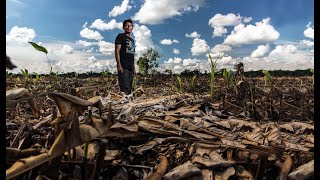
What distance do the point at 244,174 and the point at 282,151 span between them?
1.08 ft

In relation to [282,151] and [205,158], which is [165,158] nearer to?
[205,158]

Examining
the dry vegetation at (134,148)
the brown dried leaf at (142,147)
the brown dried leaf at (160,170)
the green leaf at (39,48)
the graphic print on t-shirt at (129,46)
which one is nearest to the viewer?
the dry vegetation at (134,148)

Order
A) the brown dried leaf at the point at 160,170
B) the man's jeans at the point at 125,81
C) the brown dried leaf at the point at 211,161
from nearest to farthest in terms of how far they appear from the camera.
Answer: the brown dried leaf at the point at 160,170 → the brown dried leaf at the point at 211,161 → the man's jeans at the point at 125,81

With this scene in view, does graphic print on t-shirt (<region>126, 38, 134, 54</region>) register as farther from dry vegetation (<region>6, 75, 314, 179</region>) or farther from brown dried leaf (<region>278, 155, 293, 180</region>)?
brown dried leaf (<region>278, 155, 293, 180</region>)

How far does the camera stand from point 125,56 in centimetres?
679

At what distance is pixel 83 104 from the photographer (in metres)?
1.14

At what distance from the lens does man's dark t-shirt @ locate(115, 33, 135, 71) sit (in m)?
6.70

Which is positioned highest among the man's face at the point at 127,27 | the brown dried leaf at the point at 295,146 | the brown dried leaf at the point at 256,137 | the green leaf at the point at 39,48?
the man's face at the point at 127,27

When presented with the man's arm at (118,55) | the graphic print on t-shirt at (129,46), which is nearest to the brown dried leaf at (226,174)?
the man's arm at (118,55)

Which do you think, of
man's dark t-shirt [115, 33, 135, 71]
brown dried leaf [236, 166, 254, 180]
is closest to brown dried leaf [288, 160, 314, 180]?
brown dried leaf [236, 166, 254, 180]

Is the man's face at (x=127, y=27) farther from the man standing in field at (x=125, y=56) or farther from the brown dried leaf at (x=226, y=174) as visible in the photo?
the brown dried leaf at (x=226, y=174)

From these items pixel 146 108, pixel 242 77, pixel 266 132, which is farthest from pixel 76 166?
pixel 242 77

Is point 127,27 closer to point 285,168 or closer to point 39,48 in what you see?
point 39,48

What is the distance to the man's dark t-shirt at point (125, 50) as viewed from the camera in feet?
22.0
